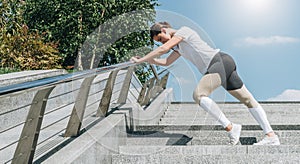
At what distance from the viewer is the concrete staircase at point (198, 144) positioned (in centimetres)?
541

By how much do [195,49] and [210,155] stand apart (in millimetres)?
1034

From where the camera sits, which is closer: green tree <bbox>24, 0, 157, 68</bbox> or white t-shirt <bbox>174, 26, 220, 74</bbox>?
white t-shirt <bbox>174, 26, 220, 74</bbox>

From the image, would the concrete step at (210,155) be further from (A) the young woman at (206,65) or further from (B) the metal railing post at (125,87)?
(B) the metal railing post at (125,87)

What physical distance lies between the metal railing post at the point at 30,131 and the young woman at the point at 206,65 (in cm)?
211

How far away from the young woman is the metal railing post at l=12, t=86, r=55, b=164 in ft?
6.93

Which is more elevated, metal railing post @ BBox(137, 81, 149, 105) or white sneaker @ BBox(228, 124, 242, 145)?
white sneaker @ BBox(228, 124, 242, 145)

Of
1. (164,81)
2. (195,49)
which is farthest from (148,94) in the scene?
(195,49)

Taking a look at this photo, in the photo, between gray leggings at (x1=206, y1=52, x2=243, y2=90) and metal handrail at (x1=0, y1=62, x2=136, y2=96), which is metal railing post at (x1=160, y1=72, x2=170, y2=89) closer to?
gray leggings at (x1=206, y1=52, x2=243, y2=90)

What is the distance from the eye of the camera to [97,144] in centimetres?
494

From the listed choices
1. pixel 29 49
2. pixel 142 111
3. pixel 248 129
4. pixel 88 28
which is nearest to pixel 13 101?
pixel 142 111

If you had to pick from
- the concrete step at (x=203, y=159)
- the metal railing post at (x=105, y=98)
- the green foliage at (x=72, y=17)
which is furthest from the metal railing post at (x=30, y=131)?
Result: the green foliage at (x=72, y=17)

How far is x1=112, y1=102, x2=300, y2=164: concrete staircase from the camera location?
17.7 ft

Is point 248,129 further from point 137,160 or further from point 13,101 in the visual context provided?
point 13,101

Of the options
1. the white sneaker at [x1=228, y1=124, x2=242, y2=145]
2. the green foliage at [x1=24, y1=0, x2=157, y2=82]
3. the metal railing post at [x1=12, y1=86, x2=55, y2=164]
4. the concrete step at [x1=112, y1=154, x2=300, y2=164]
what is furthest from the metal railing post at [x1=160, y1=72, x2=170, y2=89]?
the green foliage at [x1=24, y1=0, x2=157, y2=82]
